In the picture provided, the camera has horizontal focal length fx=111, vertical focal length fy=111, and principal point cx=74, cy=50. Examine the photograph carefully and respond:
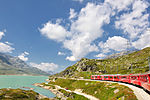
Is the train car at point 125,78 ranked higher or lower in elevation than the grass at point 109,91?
higher

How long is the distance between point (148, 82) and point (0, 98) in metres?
31.1

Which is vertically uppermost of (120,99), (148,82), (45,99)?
(148,82)

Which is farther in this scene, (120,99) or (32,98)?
(120,99)

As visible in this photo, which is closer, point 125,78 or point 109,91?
point 109,91

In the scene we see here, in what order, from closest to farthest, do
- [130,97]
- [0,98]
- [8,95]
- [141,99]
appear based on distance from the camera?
[0,98]
[8,95]
[141,99]
[130,97]

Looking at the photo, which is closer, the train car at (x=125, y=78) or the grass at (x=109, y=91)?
the grass at (x=109, y=91)

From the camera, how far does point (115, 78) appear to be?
2435 inches

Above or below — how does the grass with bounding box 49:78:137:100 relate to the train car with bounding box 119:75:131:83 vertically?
below

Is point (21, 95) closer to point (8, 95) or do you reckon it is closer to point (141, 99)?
point (8, 95)

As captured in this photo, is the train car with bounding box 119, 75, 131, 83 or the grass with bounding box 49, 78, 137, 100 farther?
the train car with bounding box 119, 75, 131, 83

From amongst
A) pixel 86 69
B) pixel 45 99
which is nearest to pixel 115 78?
pixel 45 99

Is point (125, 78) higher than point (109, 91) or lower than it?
higher

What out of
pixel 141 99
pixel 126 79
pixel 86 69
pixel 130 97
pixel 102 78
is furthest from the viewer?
pixel 86 69

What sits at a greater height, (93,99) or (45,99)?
(45,99)
